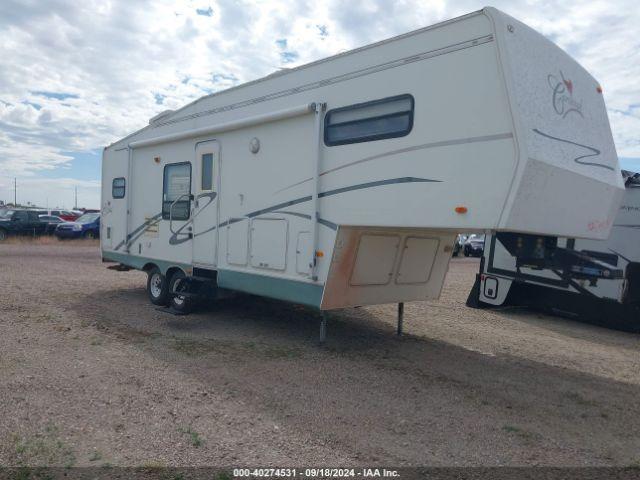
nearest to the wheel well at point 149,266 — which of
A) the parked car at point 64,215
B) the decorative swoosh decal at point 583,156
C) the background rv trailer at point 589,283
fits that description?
the background rv trailer at point 589,283

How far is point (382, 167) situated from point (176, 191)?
13.4ft

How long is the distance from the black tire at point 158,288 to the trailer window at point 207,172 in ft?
6.01

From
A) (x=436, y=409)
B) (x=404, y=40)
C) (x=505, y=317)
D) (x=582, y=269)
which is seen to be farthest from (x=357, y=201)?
(x=505, y=317)

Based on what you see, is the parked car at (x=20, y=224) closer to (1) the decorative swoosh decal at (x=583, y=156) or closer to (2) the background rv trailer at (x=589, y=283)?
(2) the background rv trailer at (x=589, y=283)

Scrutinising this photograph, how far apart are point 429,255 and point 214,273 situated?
303 centimetres

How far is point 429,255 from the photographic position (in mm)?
7039

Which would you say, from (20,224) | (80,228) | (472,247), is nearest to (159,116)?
(80,228)

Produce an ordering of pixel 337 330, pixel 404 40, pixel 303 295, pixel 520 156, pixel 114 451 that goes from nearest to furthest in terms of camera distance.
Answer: pixel 114 451 < pixel 520 156 < pixel 404 40 < pixel 303 295 < pixel 337 330

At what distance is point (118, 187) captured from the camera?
1003 centimetres

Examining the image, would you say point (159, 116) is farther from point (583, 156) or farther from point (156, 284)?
point (583, 156)

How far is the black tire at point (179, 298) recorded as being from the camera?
8.23 m

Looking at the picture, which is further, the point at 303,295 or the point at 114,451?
the point at 303,295

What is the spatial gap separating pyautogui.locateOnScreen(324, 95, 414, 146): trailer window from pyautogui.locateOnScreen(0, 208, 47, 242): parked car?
21214mm

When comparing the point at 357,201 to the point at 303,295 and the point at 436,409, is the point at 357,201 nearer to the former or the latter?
the point at 303,295
